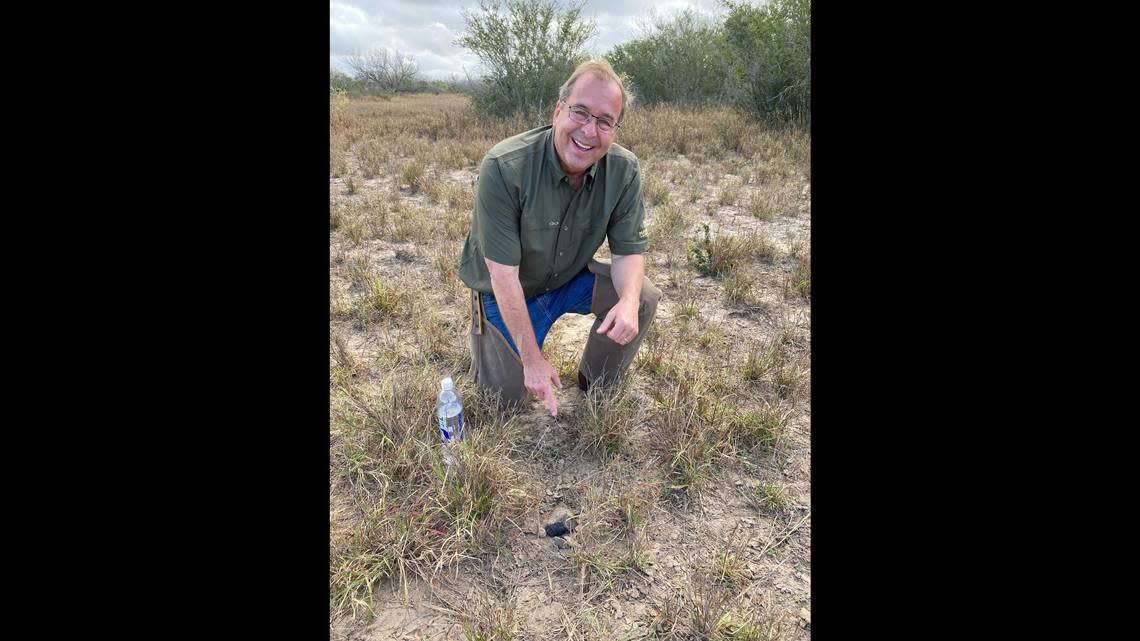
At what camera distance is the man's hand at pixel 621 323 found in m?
2.38

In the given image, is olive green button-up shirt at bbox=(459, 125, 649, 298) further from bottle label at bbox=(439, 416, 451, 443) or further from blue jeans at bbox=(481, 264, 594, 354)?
bottle label at bbox=(439, 416, 451, 443)

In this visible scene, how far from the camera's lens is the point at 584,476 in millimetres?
2375

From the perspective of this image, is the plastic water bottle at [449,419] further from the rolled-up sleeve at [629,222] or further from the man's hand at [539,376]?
the rolled-up sleeve at [629,222]

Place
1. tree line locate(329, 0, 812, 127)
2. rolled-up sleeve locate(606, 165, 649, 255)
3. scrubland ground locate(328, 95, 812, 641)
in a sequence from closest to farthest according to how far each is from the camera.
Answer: scrubland ground locate(328, 95, 812, 641), rolled-up sleeve locate(606, 165, 649, 255), tree line locate(329, 0, 812, 127)

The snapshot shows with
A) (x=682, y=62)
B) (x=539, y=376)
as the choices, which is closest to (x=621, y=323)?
(x=539, y=376)

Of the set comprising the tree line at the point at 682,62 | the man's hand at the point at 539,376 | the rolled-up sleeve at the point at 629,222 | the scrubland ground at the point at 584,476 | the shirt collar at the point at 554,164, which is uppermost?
the tree line at the point at 682,62

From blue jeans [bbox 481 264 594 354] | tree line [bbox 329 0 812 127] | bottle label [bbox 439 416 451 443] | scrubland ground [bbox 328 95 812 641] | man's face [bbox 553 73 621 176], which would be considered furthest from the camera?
tree line [bbox 329 0 812 127]

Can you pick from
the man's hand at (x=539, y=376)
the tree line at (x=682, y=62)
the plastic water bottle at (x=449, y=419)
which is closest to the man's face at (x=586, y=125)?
the man's hand at (x=539, y=376)

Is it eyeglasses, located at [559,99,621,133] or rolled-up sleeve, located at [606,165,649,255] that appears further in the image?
rolled-up sleeve, located at [606,165,649,255]

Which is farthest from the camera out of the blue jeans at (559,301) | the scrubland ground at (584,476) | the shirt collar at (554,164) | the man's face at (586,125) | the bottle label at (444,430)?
the blue jeans at (559,301)

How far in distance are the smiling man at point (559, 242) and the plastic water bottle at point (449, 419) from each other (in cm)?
32

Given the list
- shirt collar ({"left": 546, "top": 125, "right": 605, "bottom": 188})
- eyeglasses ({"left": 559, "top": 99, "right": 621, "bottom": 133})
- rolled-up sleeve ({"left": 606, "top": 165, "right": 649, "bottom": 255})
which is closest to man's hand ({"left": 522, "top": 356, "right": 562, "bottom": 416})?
rolled-up sleeve ({"left": 606, "top": 165, "right": 649, "bottom": 255})

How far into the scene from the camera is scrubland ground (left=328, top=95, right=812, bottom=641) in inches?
70.7
